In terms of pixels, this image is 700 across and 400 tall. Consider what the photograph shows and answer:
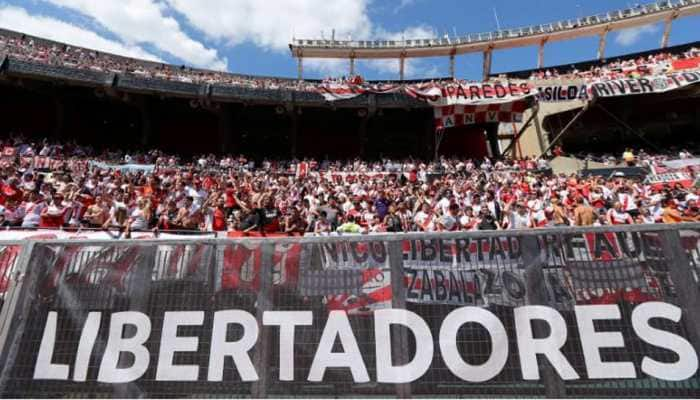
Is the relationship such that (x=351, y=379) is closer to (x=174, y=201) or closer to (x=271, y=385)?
(x=271, y=385)

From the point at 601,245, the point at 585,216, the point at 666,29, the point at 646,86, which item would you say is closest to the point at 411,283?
the point at 601,245

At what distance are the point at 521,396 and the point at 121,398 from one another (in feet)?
10.3

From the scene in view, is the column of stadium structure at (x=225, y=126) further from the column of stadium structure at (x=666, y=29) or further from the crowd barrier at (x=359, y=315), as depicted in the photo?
the column of stadium structure at (x=666, y=29)

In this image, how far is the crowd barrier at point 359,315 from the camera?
2.75m

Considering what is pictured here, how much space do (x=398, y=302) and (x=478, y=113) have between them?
21975 mm

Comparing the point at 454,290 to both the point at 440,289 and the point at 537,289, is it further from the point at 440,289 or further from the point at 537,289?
the point at 537,289

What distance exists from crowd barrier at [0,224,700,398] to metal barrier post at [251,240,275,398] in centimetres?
1

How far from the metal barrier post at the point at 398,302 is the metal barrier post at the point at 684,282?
207 cm

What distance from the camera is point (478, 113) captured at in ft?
74.0

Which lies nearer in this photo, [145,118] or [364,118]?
[145,118]

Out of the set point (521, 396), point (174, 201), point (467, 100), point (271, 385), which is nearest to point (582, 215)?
point (521, 396)

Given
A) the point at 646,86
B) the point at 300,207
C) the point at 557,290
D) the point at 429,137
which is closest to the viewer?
the point at 557,290

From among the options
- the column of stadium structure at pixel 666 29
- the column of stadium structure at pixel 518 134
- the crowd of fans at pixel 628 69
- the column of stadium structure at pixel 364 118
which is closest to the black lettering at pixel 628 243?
the column of stadium structure at pixel 364 118

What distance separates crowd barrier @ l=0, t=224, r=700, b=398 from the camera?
2.75m
